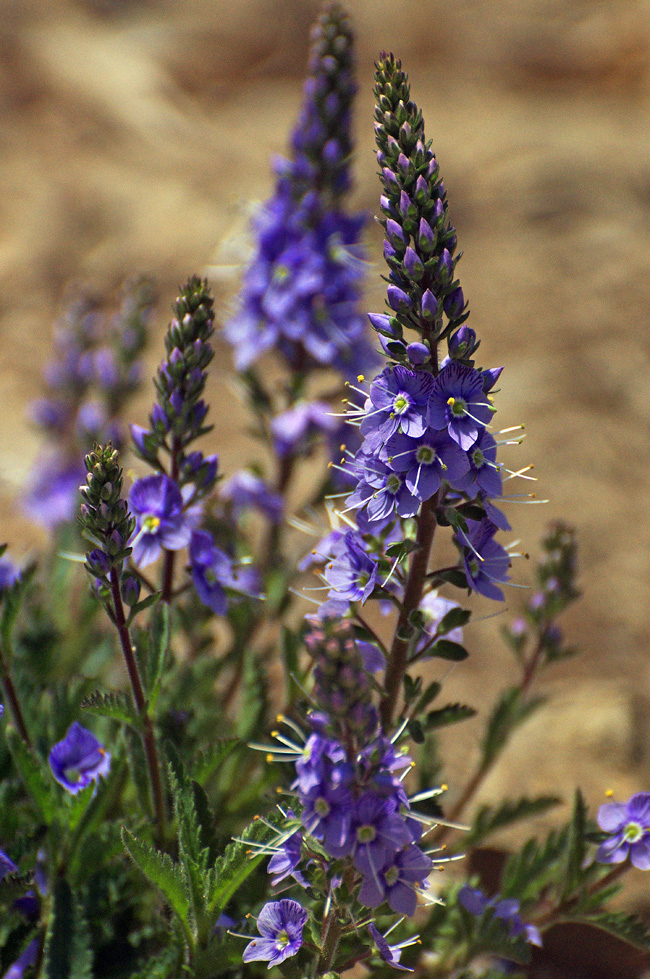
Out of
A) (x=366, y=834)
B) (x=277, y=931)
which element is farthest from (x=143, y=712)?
(x=366, y=834)

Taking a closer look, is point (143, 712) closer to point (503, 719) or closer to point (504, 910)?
point (504, 910)

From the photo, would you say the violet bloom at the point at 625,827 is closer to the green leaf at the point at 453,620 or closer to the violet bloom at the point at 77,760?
the green leaf at the point at 453,620

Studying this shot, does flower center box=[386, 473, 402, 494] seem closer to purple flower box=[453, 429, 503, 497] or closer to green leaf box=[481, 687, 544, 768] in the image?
purple flower box=[453, 429, 503, 497]

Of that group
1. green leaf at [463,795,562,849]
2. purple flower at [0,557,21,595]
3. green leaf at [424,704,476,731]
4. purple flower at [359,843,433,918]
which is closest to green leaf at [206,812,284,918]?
purple flower at [359,843,433,918]

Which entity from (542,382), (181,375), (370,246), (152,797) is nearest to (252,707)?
(152,797)

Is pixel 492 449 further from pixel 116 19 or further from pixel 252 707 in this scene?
pixel 116 19
